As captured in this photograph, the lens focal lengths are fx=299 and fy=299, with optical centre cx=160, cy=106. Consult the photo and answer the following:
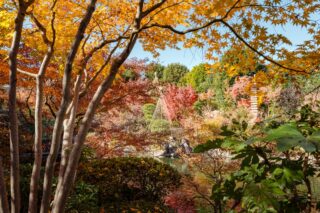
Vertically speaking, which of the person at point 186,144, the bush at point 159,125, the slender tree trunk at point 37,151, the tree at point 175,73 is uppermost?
the tree at point 175,73

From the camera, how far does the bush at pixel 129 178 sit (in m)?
5.10

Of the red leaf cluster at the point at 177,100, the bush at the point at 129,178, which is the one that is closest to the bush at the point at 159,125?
the red leaf cluster at the point at 177,100

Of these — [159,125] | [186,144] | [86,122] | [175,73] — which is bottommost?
[186,144]

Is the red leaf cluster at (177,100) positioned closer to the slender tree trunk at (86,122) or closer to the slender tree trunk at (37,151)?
the slender tree trunk at (37,151)

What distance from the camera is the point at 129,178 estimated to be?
531cm

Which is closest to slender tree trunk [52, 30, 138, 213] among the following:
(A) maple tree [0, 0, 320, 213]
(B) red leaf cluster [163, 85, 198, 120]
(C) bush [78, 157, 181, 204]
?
(A) maple tree [0, 0, 320, 213]

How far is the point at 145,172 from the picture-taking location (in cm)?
530

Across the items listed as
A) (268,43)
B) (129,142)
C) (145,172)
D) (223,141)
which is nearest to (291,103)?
(129,142)

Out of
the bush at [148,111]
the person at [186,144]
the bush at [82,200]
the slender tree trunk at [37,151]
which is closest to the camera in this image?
the slender tree trunk at [37,151]

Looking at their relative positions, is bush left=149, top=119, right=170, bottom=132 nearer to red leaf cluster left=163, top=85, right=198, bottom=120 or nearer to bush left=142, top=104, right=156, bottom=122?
red leaf cluster left=163, top=85, right=198, bottom=120

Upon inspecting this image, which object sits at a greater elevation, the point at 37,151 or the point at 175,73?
the point at 175,73

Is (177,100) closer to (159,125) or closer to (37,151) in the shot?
(159,125)

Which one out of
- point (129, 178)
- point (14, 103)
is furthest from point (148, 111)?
point (14, 103)

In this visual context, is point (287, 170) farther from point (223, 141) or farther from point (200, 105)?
point (200, 105)
